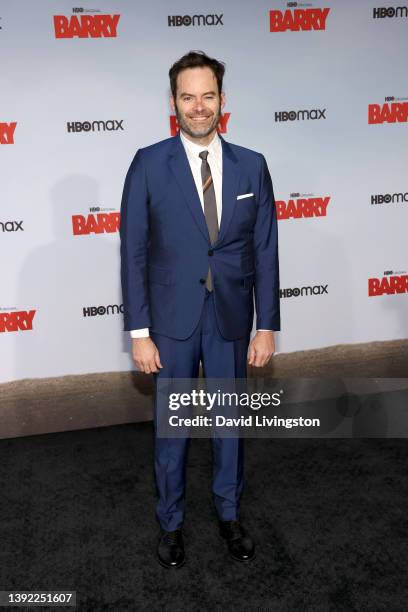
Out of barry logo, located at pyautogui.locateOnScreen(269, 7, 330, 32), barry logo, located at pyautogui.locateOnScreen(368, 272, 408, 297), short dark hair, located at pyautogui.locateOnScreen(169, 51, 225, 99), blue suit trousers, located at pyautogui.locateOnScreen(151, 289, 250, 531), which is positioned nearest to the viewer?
short dark hair, located at pyautogui.locateOnScreen(169, 51, 225, 99)

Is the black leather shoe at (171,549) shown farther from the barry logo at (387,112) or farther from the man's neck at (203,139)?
the barry logo at (387,112)

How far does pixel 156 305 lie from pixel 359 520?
4.35 feet

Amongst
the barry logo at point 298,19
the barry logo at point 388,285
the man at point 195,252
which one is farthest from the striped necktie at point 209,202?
the barry logo at point 388,285

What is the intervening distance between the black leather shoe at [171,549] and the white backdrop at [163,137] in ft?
4.24

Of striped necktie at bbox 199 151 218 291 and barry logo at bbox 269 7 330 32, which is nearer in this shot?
striped necktie at bbox 199 151 218 291

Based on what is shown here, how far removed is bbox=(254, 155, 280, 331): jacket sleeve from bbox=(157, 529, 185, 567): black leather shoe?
3.02 ft

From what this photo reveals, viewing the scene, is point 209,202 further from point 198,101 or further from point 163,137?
point 163,137

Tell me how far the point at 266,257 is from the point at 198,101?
2.07 ft

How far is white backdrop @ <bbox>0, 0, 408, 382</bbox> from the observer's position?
3074 millimetres

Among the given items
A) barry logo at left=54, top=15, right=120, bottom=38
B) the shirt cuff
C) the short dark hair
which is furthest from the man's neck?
barry logo at left=54, top=15, right=120, bottom=38

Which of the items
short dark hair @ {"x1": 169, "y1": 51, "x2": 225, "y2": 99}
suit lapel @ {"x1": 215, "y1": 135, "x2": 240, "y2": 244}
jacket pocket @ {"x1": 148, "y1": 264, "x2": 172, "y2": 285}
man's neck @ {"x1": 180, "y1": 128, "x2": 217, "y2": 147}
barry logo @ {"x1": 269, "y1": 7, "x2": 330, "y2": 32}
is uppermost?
barry logo @ {"x1": 269, "y1": 7, "x2": 330, "y2": 32}

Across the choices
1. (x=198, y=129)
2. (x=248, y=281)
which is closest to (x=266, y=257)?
(x=248, y=281)

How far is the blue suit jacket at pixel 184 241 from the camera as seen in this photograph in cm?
215

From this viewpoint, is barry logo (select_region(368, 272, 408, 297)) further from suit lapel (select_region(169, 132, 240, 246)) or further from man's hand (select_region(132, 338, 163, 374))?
man's hand (select_region(132, 338, 163, 374))
